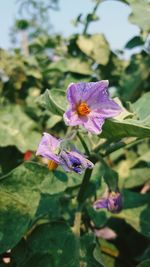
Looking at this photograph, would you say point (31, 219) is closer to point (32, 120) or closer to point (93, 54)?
point (32, 120)

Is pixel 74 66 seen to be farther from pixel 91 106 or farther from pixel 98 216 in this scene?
pixel 91 106

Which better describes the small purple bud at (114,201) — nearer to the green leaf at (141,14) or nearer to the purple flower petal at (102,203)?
the purple flower petal at (102,203)

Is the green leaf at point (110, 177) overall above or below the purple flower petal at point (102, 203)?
above

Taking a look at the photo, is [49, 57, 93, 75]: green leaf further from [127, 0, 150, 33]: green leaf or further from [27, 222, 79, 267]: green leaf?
[27, 222, 79, 267]: green leaf

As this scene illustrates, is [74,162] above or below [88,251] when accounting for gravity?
above

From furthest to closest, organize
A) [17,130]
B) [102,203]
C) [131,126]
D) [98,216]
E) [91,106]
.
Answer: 1. [17,130]
2. [98,216]
3. [102,203]
4. [91,106]
5. [131,126]

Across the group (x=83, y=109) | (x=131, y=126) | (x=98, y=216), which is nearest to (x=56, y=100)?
(x=83, y=109)

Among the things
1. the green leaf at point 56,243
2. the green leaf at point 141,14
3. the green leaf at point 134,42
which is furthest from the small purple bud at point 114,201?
the green leaf at point 134,42
